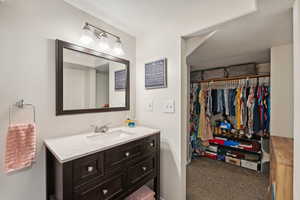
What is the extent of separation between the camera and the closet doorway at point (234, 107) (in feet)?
4.87

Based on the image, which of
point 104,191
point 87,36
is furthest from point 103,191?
point 87,36

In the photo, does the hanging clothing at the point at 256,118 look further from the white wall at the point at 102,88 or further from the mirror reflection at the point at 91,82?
the white wall at the point at 102,88

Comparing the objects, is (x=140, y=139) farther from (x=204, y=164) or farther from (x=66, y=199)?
(x=204, y=164)

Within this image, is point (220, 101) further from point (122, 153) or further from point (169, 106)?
point (122, 153)

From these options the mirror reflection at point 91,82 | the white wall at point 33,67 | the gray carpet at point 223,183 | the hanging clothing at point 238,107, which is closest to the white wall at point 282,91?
the hanging clothing at point 238,107

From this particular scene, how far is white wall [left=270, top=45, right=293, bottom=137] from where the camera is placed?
1753 mm

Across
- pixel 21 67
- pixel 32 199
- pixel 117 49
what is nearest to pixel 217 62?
pixel 117 49

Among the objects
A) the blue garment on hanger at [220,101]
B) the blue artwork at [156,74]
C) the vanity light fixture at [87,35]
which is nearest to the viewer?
the vanity light fixture at [87,35]

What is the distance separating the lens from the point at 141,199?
130 centimetres

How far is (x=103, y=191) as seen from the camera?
1.00 meters

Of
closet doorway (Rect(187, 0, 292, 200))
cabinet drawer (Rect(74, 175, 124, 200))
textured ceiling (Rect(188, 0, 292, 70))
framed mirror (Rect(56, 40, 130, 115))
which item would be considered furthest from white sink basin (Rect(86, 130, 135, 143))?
textured ceiling (Rect(188, 0, 292, 70))

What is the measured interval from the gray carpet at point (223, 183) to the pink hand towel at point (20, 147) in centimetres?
192

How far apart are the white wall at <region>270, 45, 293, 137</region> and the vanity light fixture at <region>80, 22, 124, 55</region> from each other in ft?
7.21

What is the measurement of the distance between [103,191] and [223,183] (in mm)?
1987
